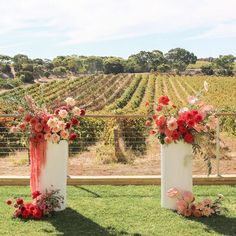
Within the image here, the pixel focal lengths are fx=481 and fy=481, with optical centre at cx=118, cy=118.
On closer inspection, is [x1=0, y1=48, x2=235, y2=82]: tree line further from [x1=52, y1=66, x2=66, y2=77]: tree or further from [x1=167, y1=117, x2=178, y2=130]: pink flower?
[x1=167, y1=117, x2=178, y2=130]: pink flower

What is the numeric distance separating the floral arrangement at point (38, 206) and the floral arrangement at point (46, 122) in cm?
64

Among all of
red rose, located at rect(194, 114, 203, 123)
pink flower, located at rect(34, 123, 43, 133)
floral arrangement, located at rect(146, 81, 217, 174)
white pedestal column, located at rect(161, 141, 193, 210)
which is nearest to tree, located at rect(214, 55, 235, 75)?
floral arrangement, located at rect(146, 81, 217, 174)

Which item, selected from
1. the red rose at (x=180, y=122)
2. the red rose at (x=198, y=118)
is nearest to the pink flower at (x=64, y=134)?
the red rose at (x=180, y=122)

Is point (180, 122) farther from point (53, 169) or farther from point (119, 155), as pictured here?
point (119, 155)

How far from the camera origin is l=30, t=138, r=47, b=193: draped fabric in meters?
5.57

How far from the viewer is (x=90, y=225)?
17.0 ft

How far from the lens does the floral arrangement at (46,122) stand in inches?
215

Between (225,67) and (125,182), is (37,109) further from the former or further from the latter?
(225,67)

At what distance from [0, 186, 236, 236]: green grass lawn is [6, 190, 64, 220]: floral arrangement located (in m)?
0.09

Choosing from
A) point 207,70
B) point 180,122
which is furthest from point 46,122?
point 207,70

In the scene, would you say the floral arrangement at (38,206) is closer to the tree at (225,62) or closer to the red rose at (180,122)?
the red rose at (180,122)

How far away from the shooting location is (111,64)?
120500 mm

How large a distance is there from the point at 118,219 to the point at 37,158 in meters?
1.17

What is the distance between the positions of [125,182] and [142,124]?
6793mm
